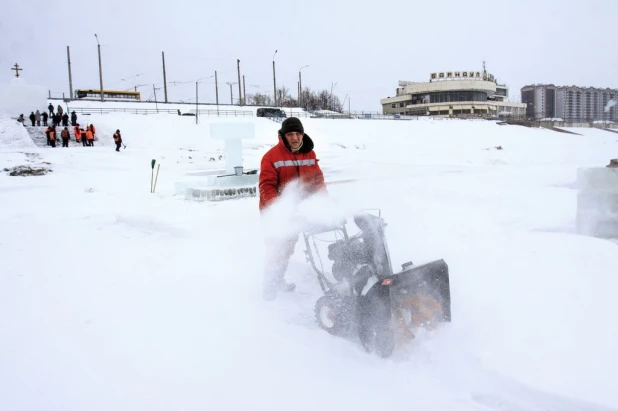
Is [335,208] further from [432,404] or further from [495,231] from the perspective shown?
[495,231]

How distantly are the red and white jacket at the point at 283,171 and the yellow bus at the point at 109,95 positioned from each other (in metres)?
52.8

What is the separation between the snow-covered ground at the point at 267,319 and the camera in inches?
108

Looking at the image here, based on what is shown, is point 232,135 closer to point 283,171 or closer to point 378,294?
point 283,171

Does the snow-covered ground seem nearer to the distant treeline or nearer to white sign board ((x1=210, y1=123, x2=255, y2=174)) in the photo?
white sign board ((x1=210, y1=123, x2=255, y2=174))

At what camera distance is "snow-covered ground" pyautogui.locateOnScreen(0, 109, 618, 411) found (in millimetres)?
2752

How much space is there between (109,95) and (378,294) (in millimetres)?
56350

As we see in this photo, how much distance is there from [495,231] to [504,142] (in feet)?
96.3

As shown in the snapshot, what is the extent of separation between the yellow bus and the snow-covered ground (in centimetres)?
4902

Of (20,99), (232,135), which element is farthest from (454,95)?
(232,135)

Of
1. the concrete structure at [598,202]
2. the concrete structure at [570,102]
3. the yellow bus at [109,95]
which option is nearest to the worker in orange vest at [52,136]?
the concrete structure at [598,202]

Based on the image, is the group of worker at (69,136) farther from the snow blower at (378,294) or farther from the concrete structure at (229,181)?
the snow blower at (378,294)

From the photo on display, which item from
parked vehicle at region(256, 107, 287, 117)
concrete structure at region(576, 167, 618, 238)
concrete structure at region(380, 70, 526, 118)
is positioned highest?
concrete structure at region(380, 70, 526, 118)

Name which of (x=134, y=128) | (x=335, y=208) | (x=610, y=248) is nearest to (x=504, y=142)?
(x=134, y=128)

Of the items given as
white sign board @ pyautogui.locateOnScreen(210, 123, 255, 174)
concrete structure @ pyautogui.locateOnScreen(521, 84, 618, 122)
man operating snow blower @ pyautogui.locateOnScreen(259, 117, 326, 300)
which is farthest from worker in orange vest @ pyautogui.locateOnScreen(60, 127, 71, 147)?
concrete structure @ pyautogui.locateOnScreen(521, 84, 618, 122)
